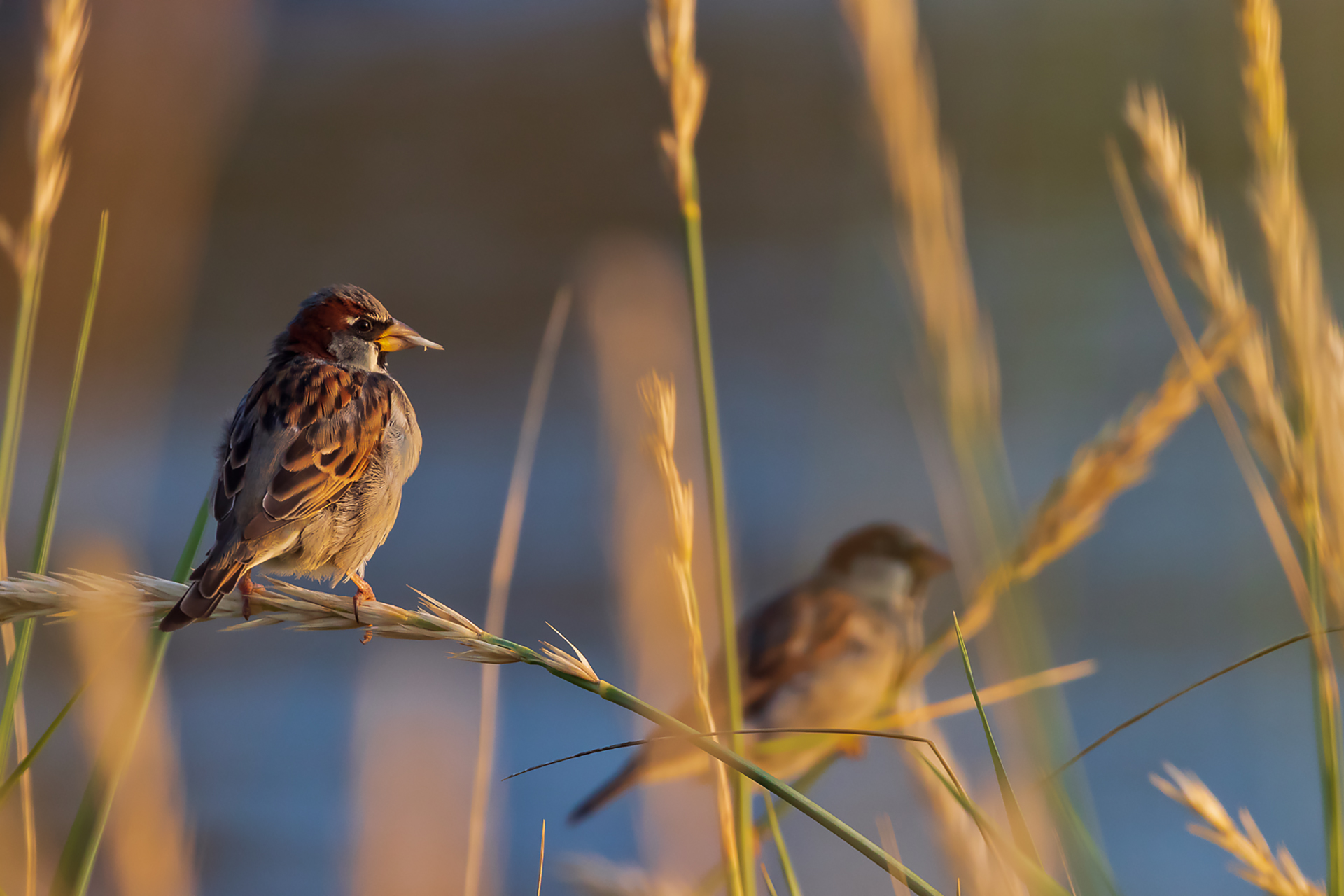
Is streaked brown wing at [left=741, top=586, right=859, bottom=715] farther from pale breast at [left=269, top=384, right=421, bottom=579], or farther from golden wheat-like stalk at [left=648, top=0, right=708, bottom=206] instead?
golden wheat-like stalk at [left=648, top=0, right=708, bottom=206]

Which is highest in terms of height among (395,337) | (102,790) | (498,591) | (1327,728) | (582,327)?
(582,327)

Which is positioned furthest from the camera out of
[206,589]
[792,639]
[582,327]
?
[582,327]

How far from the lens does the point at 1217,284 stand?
41.1 inches

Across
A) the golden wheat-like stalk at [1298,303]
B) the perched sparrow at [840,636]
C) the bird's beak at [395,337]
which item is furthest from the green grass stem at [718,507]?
the perched sparrow at [840,636]

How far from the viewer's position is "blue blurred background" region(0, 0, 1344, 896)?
4.98 metres

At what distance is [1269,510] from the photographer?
1245 millimetres

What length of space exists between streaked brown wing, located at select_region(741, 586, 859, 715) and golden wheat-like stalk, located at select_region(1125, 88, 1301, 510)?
288 cm

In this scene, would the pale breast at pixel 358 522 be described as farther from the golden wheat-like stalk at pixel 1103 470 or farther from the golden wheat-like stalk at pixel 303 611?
the golden wheat-like stalk at pixel 1103 470

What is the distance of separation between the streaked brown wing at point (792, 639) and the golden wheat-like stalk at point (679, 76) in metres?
2.77

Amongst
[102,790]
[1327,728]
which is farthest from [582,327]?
[1327,728]

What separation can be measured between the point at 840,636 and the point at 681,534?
289 centimetres

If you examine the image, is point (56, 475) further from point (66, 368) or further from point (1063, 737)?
point (66, 368)

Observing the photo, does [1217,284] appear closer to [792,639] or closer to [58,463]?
[58,463]

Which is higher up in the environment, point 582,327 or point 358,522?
point 582,327
